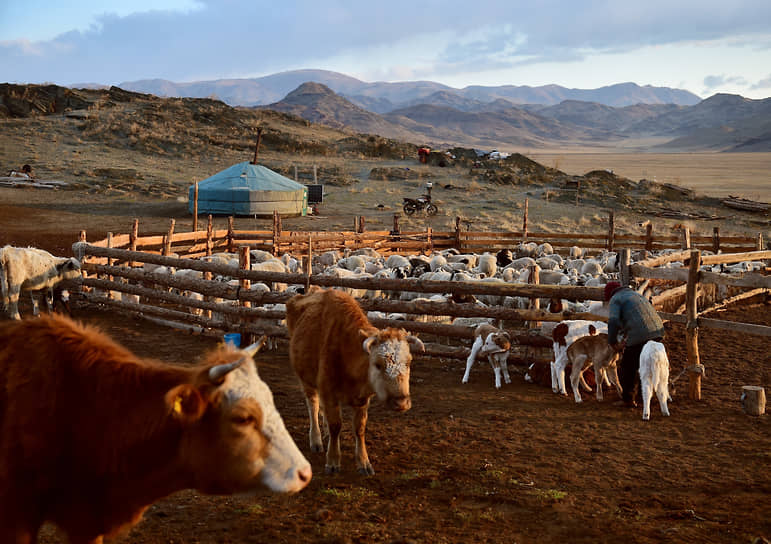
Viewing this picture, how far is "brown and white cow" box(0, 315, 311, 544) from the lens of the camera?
11.2 feet

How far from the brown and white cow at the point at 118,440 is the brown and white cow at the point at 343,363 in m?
2.28

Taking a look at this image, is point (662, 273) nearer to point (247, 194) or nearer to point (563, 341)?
point (563, 341)

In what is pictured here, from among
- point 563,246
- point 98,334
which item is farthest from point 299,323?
point 563,246

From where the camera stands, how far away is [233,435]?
3.45 meters

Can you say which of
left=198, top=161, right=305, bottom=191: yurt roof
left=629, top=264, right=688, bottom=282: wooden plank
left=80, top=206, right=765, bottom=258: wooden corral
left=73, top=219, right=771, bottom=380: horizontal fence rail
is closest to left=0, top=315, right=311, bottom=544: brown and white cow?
left=73, top=219, right=771, bottom=380: horizontal fence rail

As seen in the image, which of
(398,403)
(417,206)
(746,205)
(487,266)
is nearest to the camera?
(398,403)

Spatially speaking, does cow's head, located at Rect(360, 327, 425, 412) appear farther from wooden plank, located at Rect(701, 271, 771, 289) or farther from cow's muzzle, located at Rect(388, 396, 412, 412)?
wooden plank, located at Rect(701, 271, 771, 289)

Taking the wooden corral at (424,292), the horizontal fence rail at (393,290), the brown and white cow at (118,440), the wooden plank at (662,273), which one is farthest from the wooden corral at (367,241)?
the brown and white cow at (118,440)

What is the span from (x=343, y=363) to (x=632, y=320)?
13.9 ft

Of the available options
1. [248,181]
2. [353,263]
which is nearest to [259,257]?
[353,263]

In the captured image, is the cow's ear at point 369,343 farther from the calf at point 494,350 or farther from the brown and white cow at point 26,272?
the brown and white cow at point 26,272

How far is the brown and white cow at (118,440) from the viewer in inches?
135

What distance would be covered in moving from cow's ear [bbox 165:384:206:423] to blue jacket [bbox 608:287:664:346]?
640 cm

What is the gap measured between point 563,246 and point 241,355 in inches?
940
